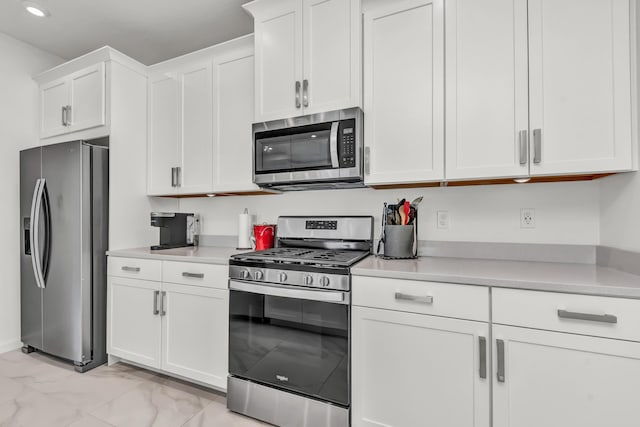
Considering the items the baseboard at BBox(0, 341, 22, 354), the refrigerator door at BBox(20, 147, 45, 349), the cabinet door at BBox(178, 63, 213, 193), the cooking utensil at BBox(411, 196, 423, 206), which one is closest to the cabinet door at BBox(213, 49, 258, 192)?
the cabinet door at BBox(178, 63, 213, 193)

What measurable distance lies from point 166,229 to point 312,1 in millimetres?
1948

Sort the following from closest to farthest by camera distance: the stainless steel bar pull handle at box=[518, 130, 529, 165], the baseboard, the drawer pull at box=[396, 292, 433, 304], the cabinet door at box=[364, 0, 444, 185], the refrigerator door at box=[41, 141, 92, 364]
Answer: the drawer pull at box=[396, 292, 433, 304] < the stainless steel bar pull handle at box=[518, 130, 529, 165] < the cabinet door at box=[364, 0, 444, 185] < the refrigerator door at box=[41, 141, 92, 364] < the baseboard

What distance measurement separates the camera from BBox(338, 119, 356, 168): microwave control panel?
5.96 feet

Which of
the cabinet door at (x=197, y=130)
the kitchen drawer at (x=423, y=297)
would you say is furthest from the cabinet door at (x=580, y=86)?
the cabinet door at (x=197, y=130)

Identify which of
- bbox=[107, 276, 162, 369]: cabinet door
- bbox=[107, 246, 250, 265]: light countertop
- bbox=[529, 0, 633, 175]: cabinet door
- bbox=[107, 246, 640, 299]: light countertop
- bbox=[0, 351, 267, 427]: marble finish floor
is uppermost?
bbox=[529, 0, 633, 175]: cabinet door

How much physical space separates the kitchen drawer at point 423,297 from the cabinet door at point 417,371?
0.03m

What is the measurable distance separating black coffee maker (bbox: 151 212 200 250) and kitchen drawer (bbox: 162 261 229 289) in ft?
1.40

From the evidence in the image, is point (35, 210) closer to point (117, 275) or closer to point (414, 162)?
point (117, 275)

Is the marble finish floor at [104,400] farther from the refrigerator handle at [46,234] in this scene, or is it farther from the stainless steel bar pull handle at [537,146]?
the stainless steel bar pull handle at [537,146]

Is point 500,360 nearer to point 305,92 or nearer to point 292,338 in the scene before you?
point 292,338

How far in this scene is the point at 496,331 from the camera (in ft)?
4.27

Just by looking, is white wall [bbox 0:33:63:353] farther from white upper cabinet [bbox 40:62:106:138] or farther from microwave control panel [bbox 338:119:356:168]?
microwave control panel [bbox 338:119:356:168]

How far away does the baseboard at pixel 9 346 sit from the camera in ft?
8.71

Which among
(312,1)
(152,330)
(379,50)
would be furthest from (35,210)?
(379,50)
